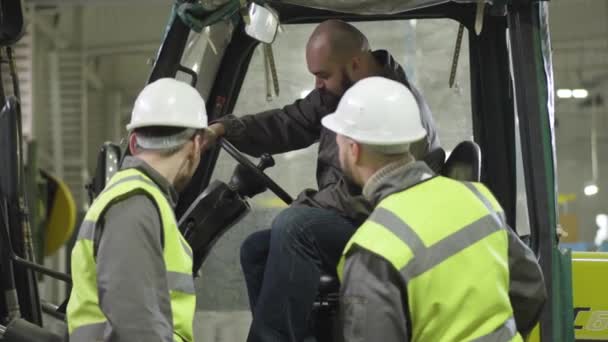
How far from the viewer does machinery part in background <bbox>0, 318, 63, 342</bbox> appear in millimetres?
3135

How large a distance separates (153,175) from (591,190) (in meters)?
13.2

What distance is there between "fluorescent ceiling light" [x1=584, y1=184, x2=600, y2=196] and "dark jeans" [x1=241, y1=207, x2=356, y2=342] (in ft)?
40.9

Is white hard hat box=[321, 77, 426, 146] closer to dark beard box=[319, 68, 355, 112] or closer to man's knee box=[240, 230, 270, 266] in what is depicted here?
man's knee box=[240, 230, 270, 266]

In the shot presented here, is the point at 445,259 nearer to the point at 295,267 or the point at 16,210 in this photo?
the point at 295,267

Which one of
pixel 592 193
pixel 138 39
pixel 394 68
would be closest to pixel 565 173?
pixel 592 193

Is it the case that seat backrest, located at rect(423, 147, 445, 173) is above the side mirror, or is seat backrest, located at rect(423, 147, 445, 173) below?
below

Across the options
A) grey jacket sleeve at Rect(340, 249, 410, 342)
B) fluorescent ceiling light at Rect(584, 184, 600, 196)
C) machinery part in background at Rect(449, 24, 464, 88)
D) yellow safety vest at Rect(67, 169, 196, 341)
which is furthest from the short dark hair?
fluorescent ceiling light at Rect(584, 184, 600, 196)

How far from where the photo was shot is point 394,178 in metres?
2.29

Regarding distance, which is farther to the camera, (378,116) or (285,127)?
(285,127)

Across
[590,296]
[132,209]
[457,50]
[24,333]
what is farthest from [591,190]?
[132,209]

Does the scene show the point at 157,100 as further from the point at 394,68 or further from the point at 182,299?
the point at 394,68

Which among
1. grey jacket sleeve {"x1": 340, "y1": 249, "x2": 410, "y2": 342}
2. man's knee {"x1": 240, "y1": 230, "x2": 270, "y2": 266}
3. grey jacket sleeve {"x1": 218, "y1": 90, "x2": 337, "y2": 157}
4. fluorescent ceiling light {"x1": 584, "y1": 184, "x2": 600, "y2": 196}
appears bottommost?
fluorescent ceiling light {"x1": 584, "y1": 184, "x2": 600, "y2": 196}

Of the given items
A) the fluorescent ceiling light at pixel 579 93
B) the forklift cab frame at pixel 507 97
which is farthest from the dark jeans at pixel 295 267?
the fluorescent ceiling light at pixel 579 93

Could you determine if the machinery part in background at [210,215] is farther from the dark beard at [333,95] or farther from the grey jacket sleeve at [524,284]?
the grey jacket sleeve at [524,284]
